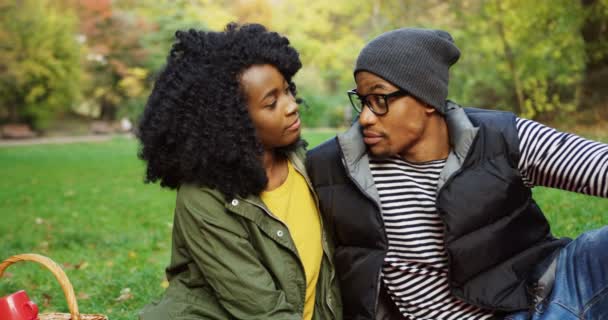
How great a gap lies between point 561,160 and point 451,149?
17.0 inches

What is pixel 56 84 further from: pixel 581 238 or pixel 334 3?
pixel 581 238

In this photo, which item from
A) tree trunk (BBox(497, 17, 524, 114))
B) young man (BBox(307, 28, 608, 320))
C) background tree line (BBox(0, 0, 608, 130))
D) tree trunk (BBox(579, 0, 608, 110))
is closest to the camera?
young man (BBox(307, 28, 608, 320))

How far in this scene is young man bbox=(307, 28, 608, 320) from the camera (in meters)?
2.35

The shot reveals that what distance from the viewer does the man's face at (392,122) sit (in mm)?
2561

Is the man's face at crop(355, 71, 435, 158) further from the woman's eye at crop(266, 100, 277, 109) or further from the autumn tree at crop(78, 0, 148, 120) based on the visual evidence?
the autumn tree at crop(78, 0, 148, 120)

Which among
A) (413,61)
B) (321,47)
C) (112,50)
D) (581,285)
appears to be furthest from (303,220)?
(112,50)

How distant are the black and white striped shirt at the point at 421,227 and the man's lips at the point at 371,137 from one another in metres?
0.11

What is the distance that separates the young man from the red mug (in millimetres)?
1262

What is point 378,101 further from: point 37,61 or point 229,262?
point 37,61

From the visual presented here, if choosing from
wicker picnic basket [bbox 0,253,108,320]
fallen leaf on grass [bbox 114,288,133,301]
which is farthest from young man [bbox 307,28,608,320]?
fallen leaf on grass [bbox 114,288,133,301]

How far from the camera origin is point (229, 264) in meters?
2.46

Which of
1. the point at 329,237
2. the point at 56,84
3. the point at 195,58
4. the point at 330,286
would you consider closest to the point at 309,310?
the point at 330,286

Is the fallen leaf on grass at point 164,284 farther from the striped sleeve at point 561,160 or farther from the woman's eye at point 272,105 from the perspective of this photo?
the striped sleeve at point 561,160

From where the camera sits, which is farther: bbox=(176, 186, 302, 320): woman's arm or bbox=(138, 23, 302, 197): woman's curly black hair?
bbox=(138, 23, 302, 197): woman's curly black hair
